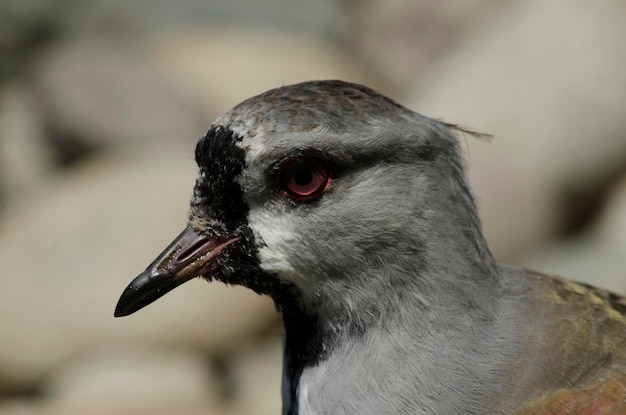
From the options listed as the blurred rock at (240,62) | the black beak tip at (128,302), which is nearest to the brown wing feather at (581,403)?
the black beak tip at (128,302)

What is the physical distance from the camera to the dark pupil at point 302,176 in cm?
Answer: 374

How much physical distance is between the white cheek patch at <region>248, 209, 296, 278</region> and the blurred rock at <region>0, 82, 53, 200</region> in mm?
7312

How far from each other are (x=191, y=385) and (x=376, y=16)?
7.03 metres

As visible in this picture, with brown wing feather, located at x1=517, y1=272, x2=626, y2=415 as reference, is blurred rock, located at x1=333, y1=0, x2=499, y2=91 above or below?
above

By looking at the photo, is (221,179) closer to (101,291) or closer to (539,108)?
(101,291)

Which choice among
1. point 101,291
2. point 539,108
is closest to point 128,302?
point 101,291

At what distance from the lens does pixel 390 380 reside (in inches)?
151

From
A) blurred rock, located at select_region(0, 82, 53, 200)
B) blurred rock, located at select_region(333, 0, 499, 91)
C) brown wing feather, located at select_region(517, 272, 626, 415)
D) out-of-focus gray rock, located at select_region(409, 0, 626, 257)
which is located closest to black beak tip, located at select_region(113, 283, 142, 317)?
brown wing feather, located at select_region(517, 272, 626, 415)

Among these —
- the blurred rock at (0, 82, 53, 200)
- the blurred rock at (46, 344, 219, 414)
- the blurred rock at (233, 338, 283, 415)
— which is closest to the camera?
the blurred rock at (46, 344, 219, 414)

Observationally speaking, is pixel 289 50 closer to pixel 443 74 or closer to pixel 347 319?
pixel 443 74

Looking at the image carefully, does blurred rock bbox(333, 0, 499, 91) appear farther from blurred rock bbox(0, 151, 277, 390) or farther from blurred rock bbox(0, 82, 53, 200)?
blurred rock bbox(0, 151, 277, 390)

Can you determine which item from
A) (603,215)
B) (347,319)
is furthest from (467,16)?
(347,319)

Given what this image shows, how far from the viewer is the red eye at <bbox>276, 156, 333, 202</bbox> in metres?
3.74

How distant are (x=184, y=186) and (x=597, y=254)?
3729 millimetres
